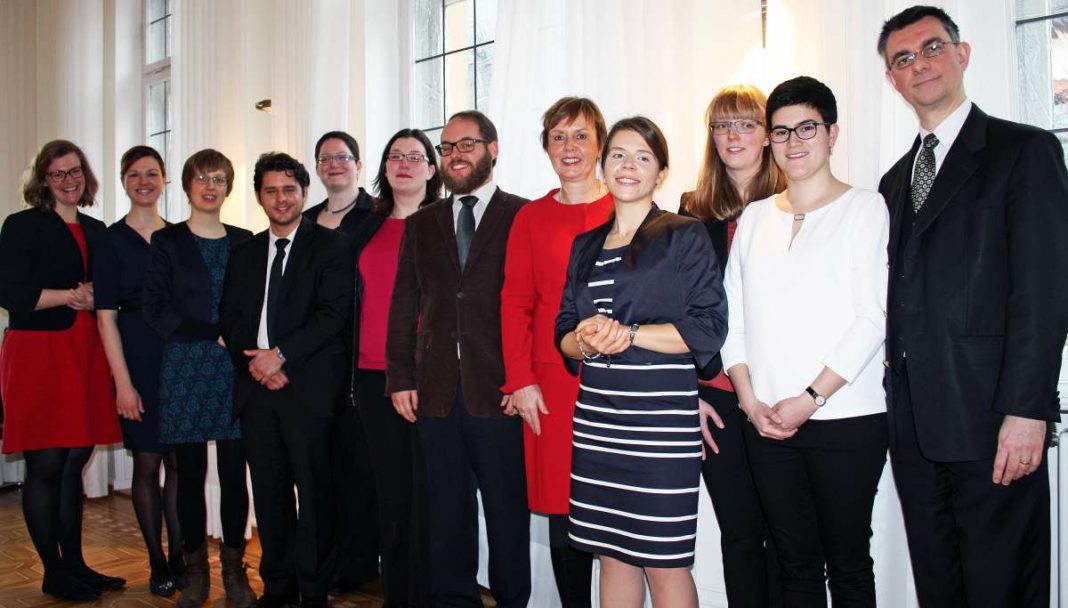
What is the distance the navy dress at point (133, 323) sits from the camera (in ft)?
10.0

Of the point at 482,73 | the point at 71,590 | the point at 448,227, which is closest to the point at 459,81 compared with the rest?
the point at 482,73

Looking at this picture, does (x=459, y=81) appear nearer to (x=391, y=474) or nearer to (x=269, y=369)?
(x=269, y=369)

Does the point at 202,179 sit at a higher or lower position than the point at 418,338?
higher

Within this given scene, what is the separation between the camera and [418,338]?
2.47 metres

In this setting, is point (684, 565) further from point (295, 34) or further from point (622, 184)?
point (295, 34)

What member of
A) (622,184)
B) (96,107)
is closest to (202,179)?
(622,184)

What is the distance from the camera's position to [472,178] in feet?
8.27

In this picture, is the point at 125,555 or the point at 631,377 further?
the point at 125,555

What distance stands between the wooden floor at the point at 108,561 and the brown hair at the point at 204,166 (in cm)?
166

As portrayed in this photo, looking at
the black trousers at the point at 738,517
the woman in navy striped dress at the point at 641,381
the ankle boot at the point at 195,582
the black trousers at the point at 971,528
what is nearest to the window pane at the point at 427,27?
the woman in navy striped dress at the point at 641,381

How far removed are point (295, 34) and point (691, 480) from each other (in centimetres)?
332

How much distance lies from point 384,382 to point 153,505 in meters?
1.20

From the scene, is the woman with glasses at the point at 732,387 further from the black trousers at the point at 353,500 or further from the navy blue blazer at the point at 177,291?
the navy blue blazer at the point at 177,291

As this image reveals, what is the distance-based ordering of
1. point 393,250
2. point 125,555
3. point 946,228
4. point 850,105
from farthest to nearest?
point 125,555
point 393,250
point 850,105
point 946,228
